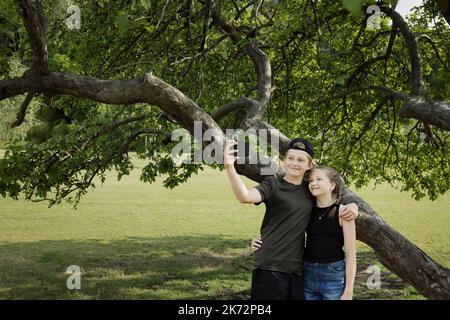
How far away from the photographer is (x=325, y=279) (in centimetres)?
315

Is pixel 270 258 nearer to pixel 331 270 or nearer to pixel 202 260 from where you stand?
pixel 331 270

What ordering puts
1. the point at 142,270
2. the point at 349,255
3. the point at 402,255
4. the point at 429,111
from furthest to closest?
the point at 142,270
the point at 429,111
the point at 402,255
the point at 349,255

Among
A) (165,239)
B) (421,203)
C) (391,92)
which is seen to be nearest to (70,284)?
(165,239)

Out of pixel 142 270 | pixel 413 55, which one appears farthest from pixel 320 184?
pixel 142 270

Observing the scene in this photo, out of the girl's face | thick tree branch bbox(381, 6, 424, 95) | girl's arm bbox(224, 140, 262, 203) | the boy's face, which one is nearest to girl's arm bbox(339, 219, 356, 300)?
the girl's face

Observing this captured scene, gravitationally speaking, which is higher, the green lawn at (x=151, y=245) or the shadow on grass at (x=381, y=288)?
the green lawn at (x=151, y=245)

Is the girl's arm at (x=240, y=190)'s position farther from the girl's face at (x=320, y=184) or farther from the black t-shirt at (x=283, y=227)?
the girl's face at (x=320, y=184)

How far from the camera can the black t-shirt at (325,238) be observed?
3170 millimetres

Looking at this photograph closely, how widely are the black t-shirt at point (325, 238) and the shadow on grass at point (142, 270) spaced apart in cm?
597

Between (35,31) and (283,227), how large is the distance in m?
2.65

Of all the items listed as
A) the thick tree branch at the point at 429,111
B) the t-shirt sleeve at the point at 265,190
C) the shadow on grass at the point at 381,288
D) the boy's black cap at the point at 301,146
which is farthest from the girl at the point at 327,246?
the shadow on grass at the point at 381,288

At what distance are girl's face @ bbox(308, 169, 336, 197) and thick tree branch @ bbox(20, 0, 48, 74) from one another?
2.61 meters

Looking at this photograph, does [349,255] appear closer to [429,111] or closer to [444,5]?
[429,111]
